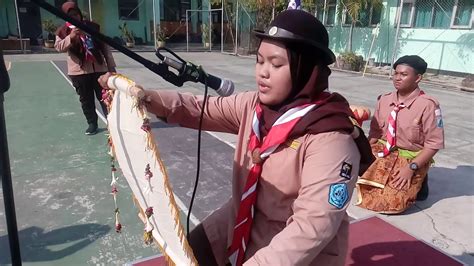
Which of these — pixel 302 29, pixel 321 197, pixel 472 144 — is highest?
pixel 302 29

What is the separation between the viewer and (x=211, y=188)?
375cm

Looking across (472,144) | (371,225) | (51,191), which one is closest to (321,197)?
(371,225)

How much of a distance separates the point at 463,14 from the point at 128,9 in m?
17.1

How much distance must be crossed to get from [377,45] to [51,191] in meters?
13.6

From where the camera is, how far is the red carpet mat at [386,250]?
8.69ft

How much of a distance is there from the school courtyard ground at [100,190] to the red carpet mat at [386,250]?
0.07 meters

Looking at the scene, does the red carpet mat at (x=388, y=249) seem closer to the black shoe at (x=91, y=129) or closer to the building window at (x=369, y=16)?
the black shoe at (x=91, y=129)

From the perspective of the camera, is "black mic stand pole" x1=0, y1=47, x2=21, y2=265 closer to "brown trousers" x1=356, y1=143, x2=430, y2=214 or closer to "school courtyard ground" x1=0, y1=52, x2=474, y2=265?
"school courtyard ground" x1=0, y1=52, x2=474, y2=265

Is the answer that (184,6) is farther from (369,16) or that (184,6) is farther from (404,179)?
(404,179)

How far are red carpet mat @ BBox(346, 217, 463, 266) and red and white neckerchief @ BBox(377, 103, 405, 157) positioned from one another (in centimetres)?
71

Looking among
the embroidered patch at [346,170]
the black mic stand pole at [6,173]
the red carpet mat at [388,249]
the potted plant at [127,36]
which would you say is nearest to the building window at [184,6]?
the potted plant at [127,36]

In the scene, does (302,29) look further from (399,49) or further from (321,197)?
→ (399,49)

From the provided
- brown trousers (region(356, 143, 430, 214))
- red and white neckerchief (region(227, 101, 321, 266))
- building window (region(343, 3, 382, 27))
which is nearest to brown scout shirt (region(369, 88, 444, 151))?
brown trousers (region(356, 143, 430, 214))

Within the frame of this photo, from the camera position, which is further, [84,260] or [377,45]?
[377,45]
